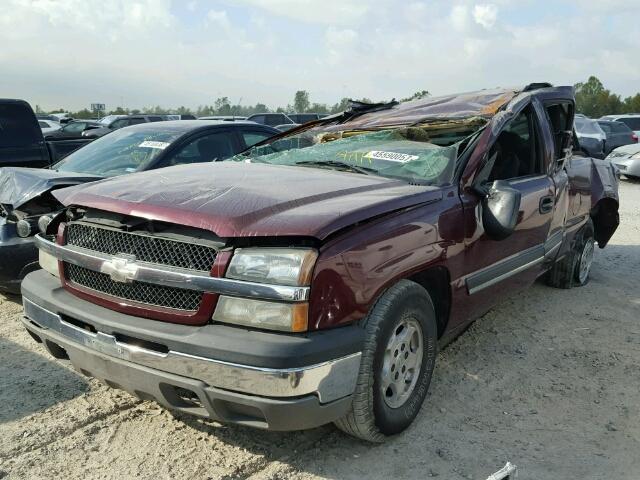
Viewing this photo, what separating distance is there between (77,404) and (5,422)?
1.21ft

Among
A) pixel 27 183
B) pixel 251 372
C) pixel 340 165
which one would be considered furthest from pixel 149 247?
pixel 27 183

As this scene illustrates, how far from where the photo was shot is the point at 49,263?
3262 millimetres

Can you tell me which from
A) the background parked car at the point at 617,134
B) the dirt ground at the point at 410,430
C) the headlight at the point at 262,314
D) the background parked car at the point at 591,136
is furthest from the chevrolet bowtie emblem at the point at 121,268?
the background parked car at the point at 617,134

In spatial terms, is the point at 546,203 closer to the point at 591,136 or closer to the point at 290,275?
the point at 290,275

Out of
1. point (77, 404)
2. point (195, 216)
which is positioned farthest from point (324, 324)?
point (77, 404)

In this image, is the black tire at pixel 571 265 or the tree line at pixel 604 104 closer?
the black tire at pixel 571 265

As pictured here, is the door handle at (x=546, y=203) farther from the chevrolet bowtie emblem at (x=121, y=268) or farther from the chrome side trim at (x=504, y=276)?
the chevrolet bowtie emblem at (x=121, y=268)

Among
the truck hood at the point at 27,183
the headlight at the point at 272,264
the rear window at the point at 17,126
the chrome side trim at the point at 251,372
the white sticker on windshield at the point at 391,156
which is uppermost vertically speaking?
the rear window at the point at 17,126

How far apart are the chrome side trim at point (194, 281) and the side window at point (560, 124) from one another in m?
3.08

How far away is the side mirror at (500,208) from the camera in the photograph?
341 cm

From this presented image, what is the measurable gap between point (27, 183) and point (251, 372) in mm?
3156

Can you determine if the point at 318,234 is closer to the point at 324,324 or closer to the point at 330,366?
the point at 324,324

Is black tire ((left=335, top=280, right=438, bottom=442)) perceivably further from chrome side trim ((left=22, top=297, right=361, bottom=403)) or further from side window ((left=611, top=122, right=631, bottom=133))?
side window ((left=611, top=122, right=631, bottom=133))

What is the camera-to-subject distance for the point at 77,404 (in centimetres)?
342
